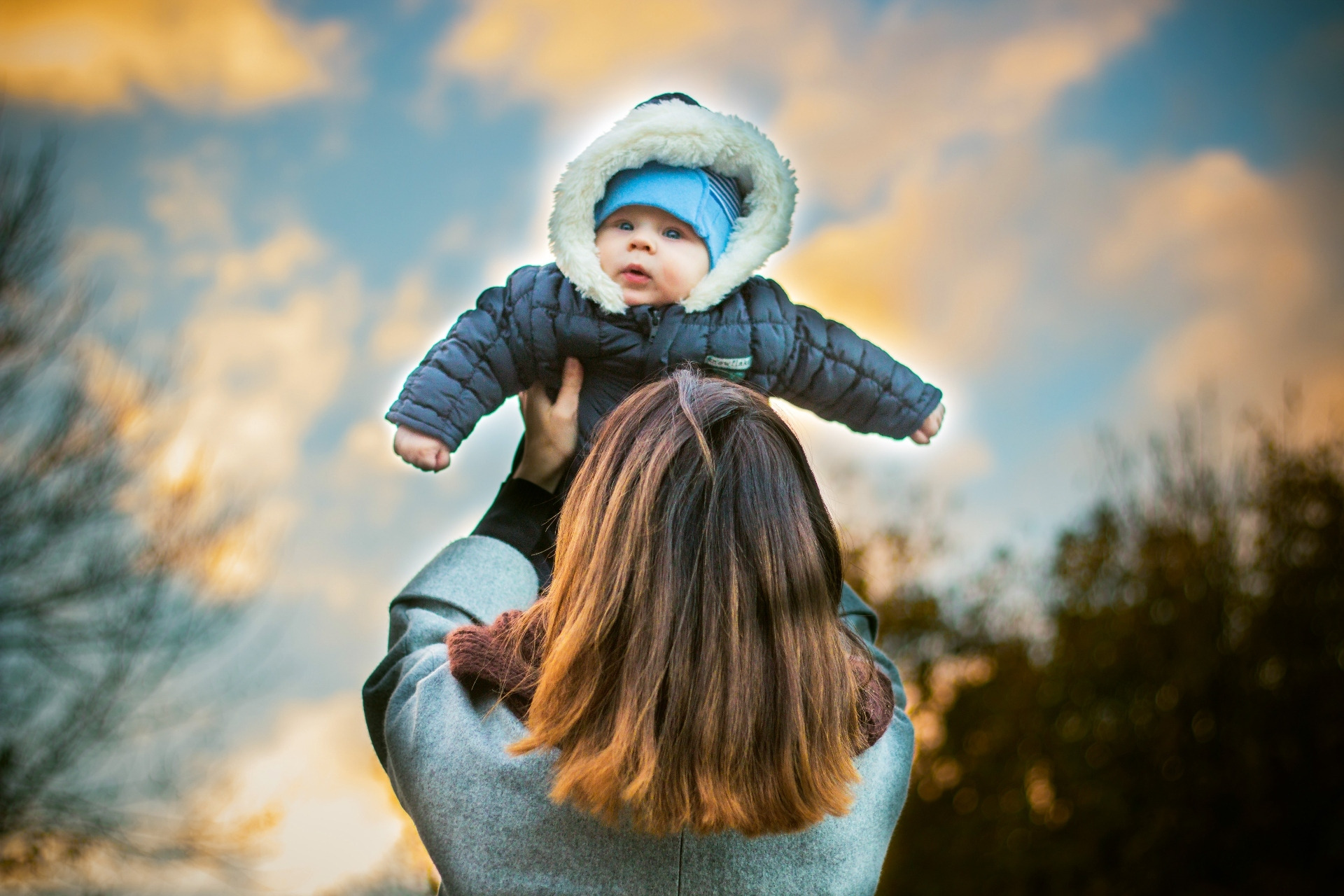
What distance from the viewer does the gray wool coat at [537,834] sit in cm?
126

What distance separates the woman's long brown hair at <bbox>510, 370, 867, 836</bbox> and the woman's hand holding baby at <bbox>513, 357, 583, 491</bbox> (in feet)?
1.75

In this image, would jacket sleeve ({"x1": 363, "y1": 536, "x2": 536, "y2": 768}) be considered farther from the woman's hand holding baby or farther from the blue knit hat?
the blue knit hat

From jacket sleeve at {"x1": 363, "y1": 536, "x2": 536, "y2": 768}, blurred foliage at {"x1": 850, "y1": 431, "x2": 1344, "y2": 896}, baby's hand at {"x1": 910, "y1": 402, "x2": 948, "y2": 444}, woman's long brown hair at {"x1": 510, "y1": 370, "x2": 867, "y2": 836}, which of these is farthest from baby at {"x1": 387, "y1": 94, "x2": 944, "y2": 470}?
blurred foliage at {"x1": 850, "y1": 431, "x2": 1344, "y2": 896}

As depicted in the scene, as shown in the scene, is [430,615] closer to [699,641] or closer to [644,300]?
[699,641]

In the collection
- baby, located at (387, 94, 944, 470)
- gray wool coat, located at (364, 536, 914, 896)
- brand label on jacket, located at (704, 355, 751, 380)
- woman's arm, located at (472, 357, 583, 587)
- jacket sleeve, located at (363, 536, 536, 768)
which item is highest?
baby, located at (387, 94, 944, 470)

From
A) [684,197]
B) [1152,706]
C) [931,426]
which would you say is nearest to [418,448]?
[684,197]

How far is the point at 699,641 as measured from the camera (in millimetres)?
1201

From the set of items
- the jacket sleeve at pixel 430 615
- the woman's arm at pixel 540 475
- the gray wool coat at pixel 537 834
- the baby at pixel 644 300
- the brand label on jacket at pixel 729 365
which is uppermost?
the baby at pixel 644 300

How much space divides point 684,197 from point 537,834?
1062mm

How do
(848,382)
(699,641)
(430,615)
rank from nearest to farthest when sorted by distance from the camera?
(699,641), (430,615), (848,382)

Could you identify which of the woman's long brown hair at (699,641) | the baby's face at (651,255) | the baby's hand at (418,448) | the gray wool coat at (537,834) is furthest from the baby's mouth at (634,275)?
the gray wool coat at (537,834)

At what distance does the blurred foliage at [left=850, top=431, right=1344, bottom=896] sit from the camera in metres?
9.60

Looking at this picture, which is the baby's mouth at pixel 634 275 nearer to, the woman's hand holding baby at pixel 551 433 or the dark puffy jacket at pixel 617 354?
the dark puffy jacket at pixel 617 354

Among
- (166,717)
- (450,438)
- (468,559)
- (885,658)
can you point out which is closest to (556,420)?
(450,438)
